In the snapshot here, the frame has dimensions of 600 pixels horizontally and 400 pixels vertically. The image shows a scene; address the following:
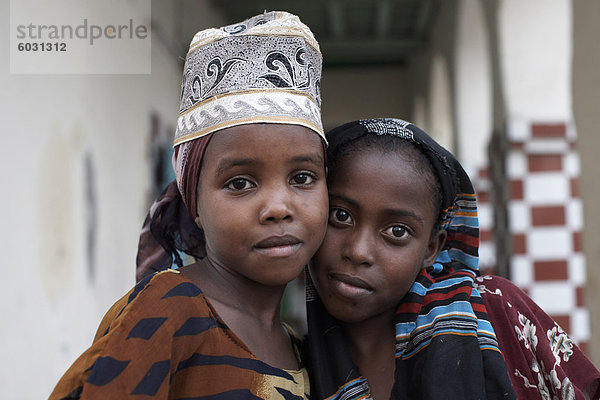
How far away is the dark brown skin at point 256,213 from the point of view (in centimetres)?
121

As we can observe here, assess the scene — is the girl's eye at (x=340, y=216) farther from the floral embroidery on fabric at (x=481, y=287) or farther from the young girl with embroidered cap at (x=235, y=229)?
the floral embroidery on fabric at (x=481, y=287)

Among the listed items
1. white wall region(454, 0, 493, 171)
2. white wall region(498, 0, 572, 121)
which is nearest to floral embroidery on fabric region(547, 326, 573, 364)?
white wall region(498, 0, 572, 121)

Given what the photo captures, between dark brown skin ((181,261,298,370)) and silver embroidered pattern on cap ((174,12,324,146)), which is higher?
silver embroidered pattern on cap ((174,12,324,146))

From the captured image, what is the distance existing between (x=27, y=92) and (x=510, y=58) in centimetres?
297

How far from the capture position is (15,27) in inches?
97.4

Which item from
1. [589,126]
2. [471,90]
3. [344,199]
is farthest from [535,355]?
[471,90]

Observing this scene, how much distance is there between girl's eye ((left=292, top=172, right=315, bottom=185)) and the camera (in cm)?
128

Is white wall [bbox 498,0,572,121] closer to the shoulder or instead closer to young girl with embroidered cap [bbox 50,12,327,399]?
young girl with embroidered cap [bbox 50,12,327,399]

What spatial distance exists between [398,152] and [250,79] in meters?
0.36

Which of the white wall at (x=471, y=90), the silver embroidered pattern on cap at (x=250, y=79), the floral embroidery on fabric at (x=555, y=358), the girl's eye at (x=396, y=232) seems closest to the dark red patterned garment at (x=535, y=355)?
the floral embroidery on fabric at (x=555, y=358)

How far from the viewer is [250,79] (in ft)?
4.23

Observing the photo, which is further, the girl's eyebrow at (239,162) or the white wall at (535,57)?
the white wall at (535,57)

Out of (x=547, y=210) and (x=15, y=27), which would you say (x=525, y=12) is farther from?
(x=15, y=27)

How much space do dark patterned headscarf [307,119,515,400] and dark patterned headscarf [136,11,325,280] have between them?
189mm
